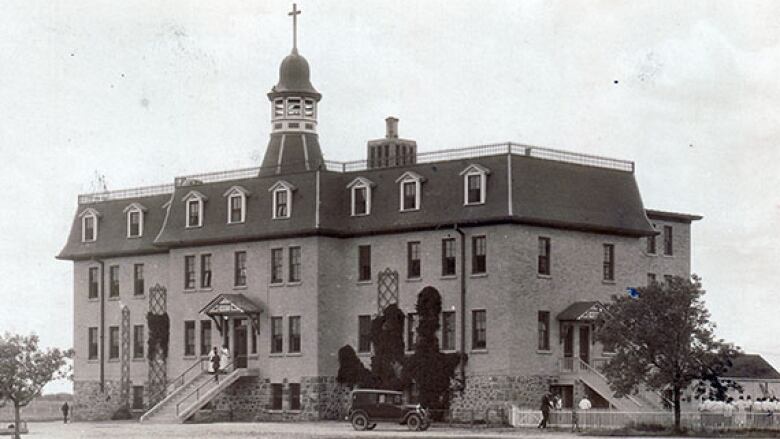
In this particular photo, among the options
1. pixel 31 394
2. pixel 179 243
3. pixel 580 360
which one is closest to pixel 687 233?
pixel 580 360

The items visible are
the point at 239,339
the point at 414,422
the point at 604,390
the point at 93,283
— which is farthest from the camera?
the point at 93,283

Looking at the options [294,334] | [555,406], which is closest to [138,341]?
[294,334]

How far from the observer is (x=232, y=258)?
78.9 m

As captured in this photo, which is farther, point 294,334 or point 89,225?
point 89,225

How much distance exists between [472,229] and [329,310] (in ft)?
28.7

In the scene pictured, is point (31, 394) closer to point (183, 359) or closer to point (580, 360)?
point (183, 359)

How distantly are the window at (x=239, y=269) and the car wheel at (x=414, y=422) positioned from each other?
16433 mm

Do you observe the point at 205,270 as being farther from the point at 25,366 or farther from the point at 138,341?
the point at 25,366

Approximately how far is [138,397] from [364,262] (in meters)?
16.3

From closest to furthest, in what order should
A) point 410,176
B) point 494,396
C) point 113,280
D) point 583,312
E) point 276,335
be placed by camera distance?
point 494,396, point 583,312, point 410,176, point 276,335, point 113,280

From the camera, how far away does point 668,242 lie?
8275 centimetres

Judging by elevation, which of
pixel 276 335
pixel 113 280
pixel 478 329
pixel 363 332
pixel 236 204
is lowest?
pixel 276 335

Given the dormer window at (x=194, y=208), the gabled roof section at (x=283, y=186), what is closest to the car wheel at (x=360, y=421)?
the gabled roof section at (x=283, y=186)

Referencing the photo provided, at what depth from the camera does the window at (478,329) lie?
70.7m
